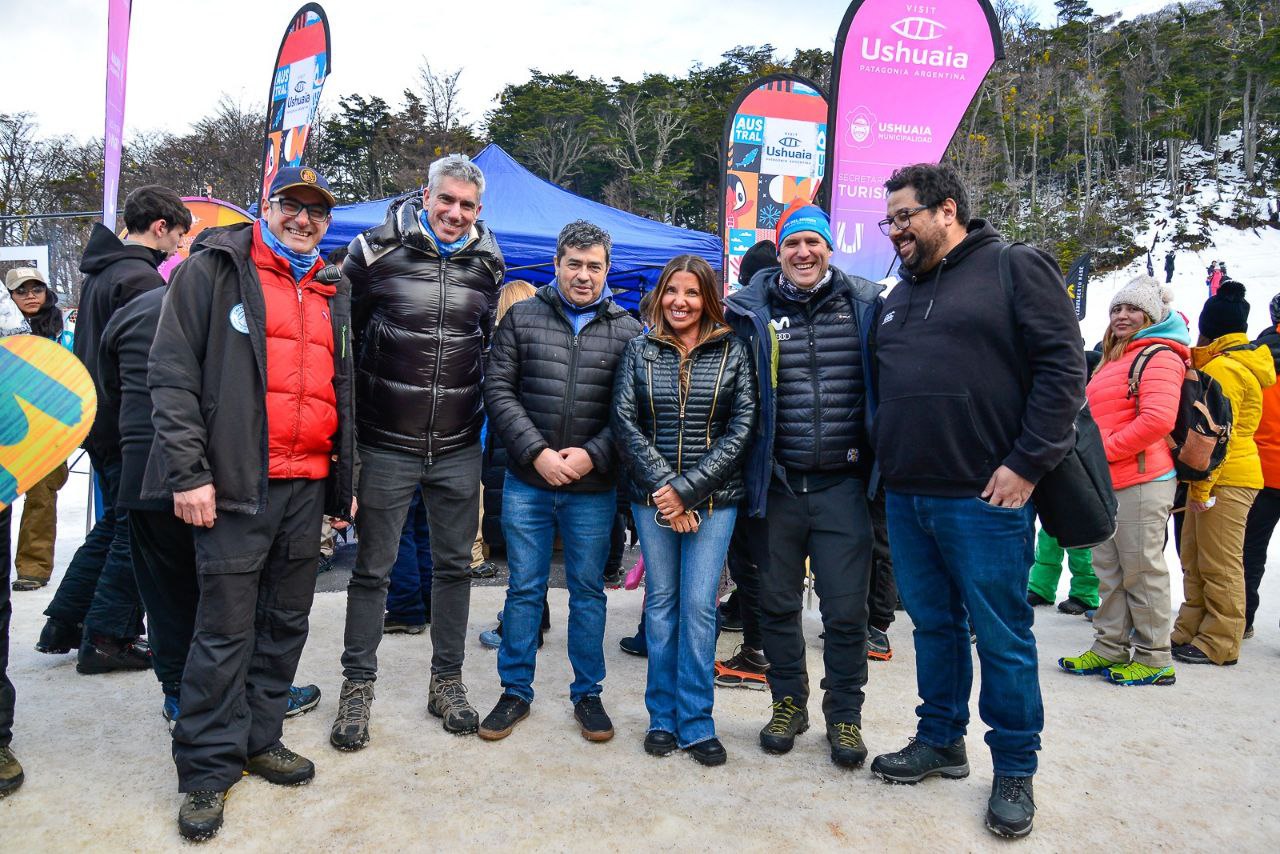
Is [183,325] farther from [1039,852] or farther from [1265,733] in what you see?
[1265,733]

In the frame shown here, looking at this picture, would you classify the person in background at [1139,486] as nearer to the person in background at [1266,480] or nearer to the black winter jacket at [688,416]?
the person in background at [1266,480]

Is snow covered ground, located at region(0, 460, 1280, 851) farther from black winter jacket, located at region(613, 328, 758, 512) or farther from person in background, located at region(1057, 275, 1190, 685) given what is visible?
black winter jacket, located at region(613, 328, 758, 512)

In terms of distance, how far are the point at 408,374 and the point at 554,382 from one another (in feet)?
1.85

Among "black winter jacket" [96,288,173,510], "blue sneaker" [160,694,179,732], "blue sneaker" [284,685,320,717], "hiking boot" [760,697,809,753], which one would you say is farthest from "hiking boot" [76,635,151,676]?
"hiking boot" [760,697,809,753]

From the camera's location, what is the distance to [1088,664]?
12.0 ft

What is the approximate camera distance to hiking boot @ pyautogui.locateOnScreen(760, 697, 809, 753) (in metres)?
2.76

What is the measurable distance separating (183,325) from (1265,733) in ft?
14.3

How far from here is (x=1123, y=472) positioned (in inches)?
144

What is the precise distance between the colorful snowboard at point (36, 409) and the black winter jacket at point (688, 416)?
67.9 inches

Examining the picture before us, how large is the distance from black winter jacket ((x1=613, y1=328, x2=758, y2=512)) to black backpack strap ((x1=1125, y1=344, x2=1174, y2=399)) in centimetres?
216

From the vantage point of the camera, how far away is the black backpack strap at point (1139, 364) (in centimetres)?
359

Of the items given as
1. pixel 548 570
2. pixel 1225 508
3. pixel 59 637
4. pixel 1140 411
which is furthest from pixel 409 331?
pixel 1225 508

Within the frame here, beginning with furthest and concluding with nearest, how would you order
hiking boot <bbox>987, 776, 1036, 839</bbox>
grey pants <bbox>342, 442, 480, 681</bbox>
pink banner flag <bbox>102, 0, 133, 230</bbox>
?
pink banner flag <bbox>102, 0, 133, 230</bbox>
grey pants <bbox>342, 442, 480, 681</bbox>
hiking boot <bbox>987, 776, 1036, 839</bbox>

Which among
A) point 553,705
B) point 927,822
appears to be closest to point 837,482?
point 927,822
